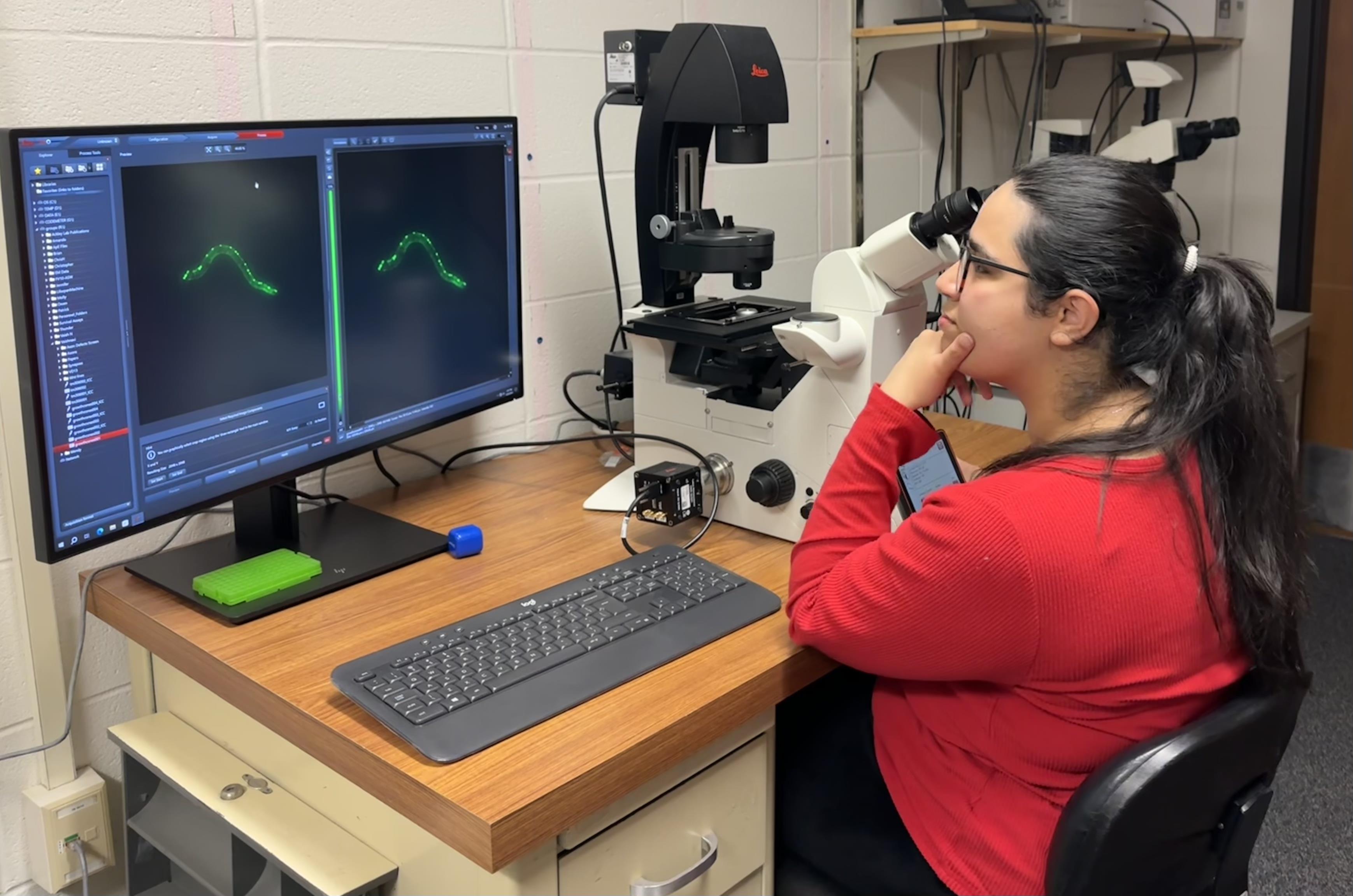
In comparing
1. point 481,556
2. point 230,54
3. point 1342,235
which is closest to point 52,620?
point 481,556

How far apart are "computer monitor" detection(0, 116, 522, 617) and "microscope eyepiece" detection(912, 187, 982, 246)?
0.57 m

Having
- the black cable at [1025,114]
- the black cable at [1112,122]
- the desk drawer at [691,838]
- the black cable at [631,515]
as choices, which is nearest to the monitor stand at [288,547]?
the black cable at [631,515]

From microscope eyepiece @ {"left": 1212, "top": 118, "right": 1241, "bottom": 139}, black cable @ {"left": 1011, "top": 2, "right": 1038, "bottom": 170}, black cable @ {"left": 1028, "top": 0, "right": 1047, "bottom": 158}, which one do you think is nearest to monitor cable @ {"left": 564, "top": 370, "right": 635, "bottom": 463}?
black cable @ {"left": 1028, "top": 0, "right": 1047, "bottom": 158}

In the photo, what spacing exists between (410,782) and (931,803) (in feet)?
1.82

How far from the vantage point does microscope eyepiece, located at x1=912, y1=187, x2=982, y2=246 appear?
1.26m

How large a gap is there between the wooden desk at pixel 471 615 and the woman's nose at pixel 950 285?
38 cm

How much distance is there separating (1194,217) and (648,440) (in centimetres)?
254

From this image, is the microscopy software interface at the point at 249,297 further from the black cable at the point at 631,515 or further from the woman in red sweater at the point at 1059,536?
the woman in red sweater at the point at 1059,536

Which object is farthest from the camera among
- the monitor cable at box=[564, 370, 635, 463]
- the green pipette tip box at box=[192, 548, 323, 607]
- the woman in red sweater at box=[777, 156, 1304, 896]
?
the monitor cable at box=[564, 370, 635, 463]

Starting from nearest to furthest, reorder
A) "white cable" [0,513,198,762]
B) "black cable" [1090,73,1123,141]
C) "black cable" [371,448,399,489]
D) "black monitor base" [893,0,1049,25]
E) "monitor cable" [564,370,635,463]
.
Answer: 1. "white cable" [0,513,198,762]
2. "black cable" [371,448,399,489]
3. "monitor cable" [564,370,635,463]
4. "black monitor base" [893,0,1049,25]
5. "black cable" [1090,73,1123,141]

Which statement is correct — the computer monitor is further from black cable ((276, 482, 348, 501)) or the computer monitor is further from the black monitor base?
the black monitor base

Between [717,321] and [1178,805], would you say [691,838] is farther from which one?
[717,321]

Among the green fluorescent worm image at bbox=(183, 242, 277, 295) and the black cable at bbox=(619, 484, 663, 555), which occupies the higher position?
the green fluorescent worm image at bbox=(183, 242, 277, 295)

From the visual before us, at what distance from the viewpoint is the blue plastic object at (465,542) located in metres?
1.40
